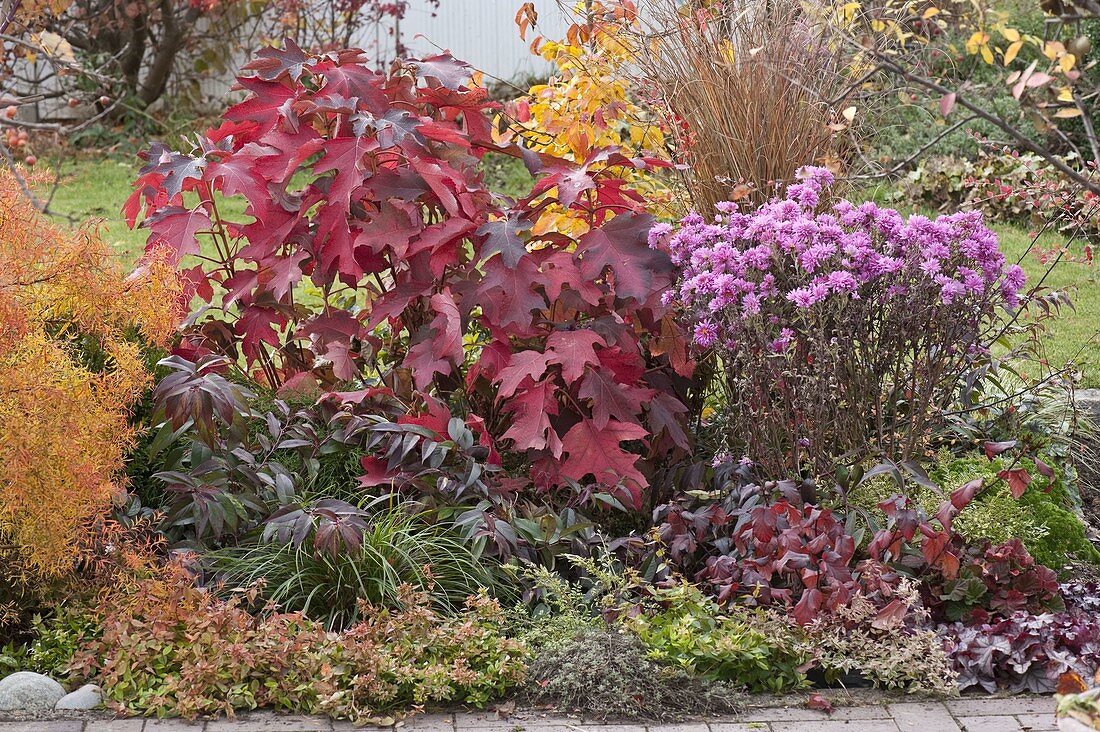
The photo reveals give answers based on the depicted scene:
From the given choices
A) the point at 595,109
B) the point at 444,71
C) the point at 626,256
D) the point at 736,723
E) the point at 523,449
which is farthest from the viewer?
the point at 595,109

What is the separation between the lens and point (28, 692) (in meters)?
2.74

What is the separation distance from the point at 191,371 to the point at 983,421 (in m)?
2.66

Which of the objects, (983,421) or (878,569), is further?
(983,421)

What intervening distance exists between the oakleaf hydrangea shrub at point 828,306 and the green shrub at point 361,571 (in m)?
0.96

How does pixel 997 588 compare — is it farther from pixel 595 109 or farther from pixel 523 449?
pixel 595 109

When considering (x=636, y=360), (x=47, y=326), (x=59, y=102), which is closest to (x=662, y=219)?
(x=636, y=360)

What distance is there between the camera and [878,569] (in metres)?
3.04

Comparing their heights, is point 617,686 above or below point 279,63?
below

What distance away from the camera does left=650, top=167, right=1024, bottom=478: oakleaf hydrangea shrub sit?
3.33 metres

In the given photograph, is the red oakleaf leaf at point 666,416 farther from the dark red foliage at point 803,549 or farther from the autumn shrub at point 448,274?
the dark red foliage at point 803,549

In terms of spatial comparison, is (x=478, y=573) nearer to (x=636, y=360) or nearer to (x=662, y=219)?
(x=636, y=360)

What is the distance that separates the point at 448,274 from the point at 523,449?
698 millimetres

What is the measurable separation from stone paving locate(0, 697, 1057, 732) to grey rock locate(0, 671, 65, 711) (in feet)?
0.27

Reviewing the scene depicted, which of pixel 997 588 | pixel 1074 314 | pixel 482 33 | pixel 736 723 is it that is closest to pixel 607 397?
pixel 736 723
